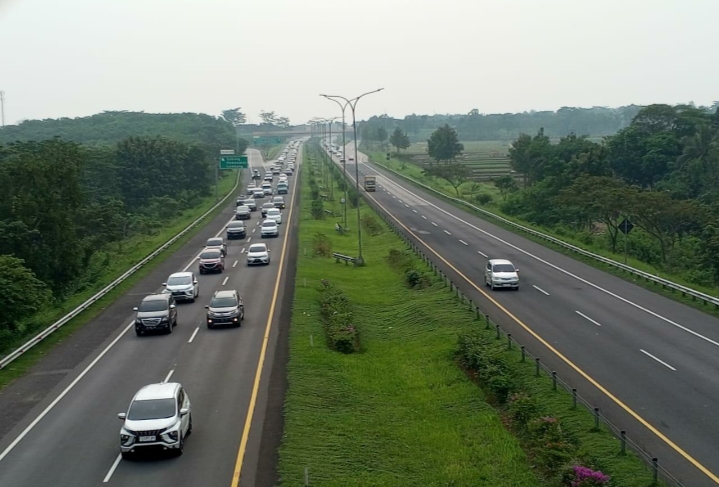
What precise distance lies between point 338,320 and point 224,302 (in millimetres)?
4954

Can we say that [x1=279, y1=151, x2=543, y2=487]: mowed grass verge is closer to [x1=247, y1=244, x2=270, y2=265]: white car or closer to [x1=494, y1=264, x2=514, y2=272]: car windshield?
[x1=494, y1=264, x2=514, y2=272]: car windshield

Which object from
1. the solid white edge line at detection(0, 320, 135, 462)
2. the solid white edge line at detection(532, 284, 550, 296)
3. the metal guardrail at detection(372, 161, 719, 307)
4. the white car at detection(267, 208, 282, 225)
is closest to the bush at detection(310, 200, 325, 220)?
the white car at detection(267, 208, 282, 225)

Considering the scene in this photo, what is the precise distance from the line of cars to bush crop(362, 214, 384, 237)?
927cm

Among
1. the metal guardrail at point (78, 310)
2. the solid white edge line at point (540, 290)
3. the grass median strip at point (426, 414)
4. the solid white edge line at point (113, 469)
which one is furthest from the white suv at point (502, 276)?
the solid white edge line at point (113, 469)

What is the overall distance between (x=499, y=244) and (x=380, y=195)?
4895cm

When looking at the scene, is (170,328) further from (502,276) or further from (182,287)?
(502,276)

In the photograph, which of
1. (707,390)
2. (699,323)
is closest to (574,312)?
(699,323)

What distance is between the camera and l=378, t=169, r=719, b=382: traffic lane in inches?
1113

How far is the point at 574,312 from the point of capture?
3597 centimetres

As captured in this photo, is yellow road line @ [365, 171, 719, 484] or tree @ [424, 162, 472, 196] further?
tree @ [424, 162, 472, 196]

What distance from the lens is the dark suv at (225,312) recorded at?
34.8m

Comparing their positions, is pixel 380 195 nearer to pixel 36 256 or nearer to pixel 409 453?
pixel 36 256

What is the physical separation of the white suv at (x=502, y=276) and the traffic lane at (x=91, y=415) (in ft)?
51.7

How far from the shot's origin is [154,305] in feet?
113
